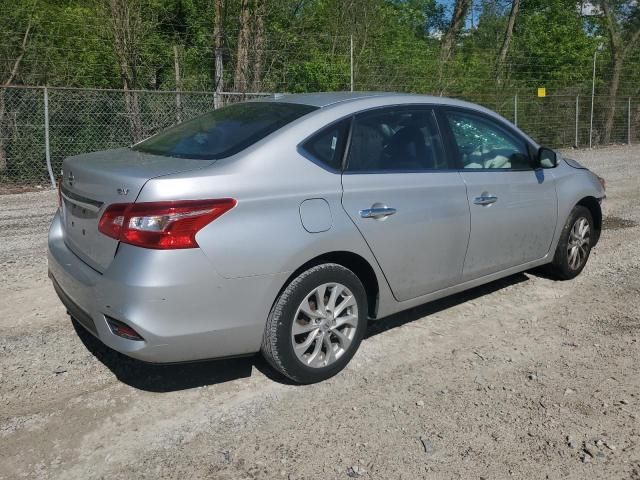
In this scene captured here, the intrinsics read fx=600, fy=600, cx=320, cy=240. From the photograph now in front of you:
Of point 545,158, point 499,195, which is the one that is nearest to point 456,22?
point 545,158

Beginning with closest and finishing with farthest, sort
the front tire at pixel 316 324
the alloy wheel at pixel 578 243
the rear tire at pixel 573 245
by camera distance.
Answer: the front tire at pixel 316 324 < the rear tire at pixel 573 245 < the alloy wheel at pixel 578 243

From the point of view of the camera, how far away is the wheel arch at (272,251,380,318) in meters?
3.26

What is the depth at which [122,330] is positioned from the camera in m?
2.94

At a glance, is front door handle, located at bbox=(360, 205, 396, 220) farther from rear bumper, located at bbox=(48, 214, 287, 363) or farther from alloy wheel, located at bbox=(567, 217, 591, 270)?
alloy wheel, located at bbox=(567, 217, 591, 270)

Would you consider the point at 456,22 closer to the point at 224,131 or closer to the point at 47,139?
the point at 47,139

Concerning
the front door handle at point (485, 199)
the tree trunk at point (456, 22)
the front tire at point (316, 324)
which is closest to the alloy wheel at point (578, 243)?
the front door handle at point (485, 199)

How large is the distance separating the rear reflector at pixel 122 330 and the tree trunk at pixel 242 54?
11312 millimetres

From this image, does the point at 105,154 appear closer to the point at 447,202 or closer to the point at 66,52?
the point at 447,202

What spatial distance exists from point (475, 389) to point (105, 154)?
2657 mm

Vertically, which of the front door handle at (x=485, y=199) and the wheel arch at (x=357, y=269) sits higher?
the front door handle at (x=485, y=199)

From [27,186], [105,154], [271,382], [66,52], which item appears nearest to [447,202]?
[271,382]

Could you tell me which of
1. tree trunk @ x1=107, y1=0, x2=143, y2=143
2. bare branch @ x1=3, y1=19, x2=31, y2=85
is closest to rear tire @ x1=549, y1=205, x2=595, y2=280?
tree trunk @ x1=107, y1=0, x2=143, y2=143

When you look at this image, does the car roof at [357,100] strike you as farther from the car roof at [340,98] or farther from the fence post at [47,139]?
the fence post at [47,139]

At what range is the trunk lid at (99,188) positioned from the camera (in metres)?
2.96
